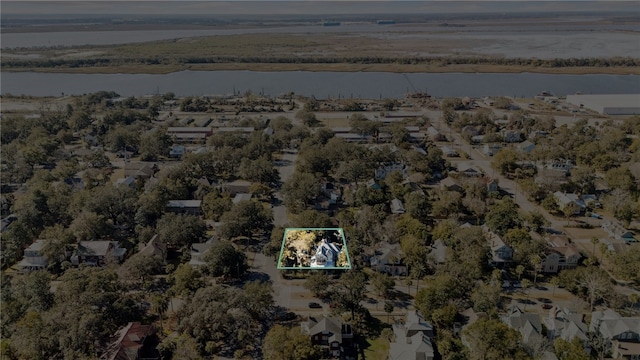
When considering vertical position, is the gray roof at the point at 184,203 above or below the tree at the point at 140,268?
below

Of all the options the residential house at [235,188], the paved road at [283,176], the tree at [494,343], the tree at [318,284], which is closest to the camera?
the tree at [494,343]

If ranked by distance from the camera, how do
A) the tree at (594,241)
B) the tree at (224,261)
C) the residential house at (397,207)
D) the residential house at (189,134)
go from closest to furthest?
the tree at (224,261) → the tree at (594,241) → the residential house at (397,207) → the residential house at (189,134)

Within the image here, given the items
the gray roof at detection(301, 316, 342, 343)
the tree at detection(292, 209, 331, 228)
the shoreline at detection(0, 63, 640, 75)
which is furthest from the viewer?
the shoreline at detection(0, 63, 640, 75)

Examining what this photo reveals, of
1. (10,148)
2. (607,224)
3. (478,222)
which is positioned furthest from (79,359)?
(10,148)

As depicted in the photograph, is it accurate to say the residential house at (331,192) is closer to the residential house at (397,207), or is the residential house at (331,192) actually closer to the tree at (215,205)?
the residential house at (397,207)

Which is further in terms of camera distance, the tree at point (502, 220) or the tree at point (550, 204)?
the tree at point (550, 204)

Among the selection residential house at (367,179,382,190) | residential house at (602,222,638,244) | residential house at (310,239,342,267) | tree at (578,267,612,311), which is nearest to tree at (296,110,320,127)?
residential house at (367,179,382,190)

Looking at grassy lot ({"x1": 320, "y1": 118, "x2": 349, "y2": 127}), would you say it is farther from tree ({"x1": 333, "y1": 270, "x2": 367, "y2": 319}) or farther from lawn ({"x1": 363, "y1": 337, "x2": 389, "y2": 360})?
lawn ({"x1": 363, "y1": 337, "x2": 389, "y2": 360})

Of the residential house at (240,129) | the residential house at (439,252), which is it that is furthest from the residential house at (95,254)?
the residential house at (240,129)
